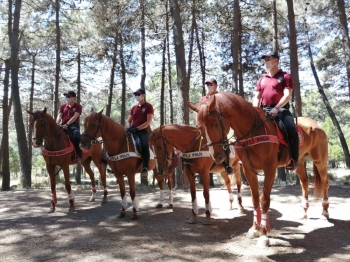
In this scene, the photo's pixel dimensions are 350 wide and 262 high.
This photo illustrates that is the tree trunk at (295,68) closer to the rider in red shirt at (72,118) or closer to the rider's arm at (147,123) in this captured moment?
the rider's arm at (147,123)

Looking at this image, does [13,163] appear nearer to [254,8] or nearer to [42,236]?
[254,8]

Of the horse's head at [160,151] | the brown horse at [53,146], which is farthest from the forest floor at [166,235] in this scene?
the horse's head at [160,151]

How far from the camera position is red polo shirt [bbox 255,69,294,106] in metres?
5.21

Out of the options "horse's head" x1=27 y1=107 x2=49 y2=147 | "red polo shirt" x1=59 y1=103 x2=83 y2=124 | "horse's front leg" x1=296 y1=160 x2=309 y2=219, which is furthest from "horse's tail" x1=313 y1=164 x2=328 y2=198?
"horse's head" x1=27 y1=107 x2=49 y2=147

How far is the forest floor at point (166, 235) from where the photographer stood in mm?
4486

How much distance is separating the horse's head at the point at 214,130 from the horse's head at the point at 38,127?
4.41m

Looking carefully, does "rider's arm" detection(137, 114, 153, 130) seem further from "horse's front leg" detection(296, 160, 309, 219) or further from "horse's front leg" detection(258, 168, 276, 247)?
"horse's front leg" detection(296, 160, 309, 219)

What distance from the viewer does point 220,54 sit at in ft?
59.1

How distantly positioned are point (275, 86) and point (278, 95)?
160 millimetres

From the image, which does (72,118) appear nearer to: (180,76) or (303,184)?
(180,76)

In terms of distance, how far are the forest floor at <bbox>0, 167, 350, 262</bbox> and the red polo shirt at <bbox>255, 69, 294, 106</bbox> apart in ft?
7.63

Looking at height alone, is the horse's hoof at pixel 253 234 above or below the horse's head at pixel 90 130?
below

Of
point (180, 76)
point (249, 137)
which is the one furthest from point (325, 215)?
point (180, 76)

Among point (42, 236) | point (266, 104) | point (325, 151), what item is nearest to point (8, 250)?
point (42, 236)
